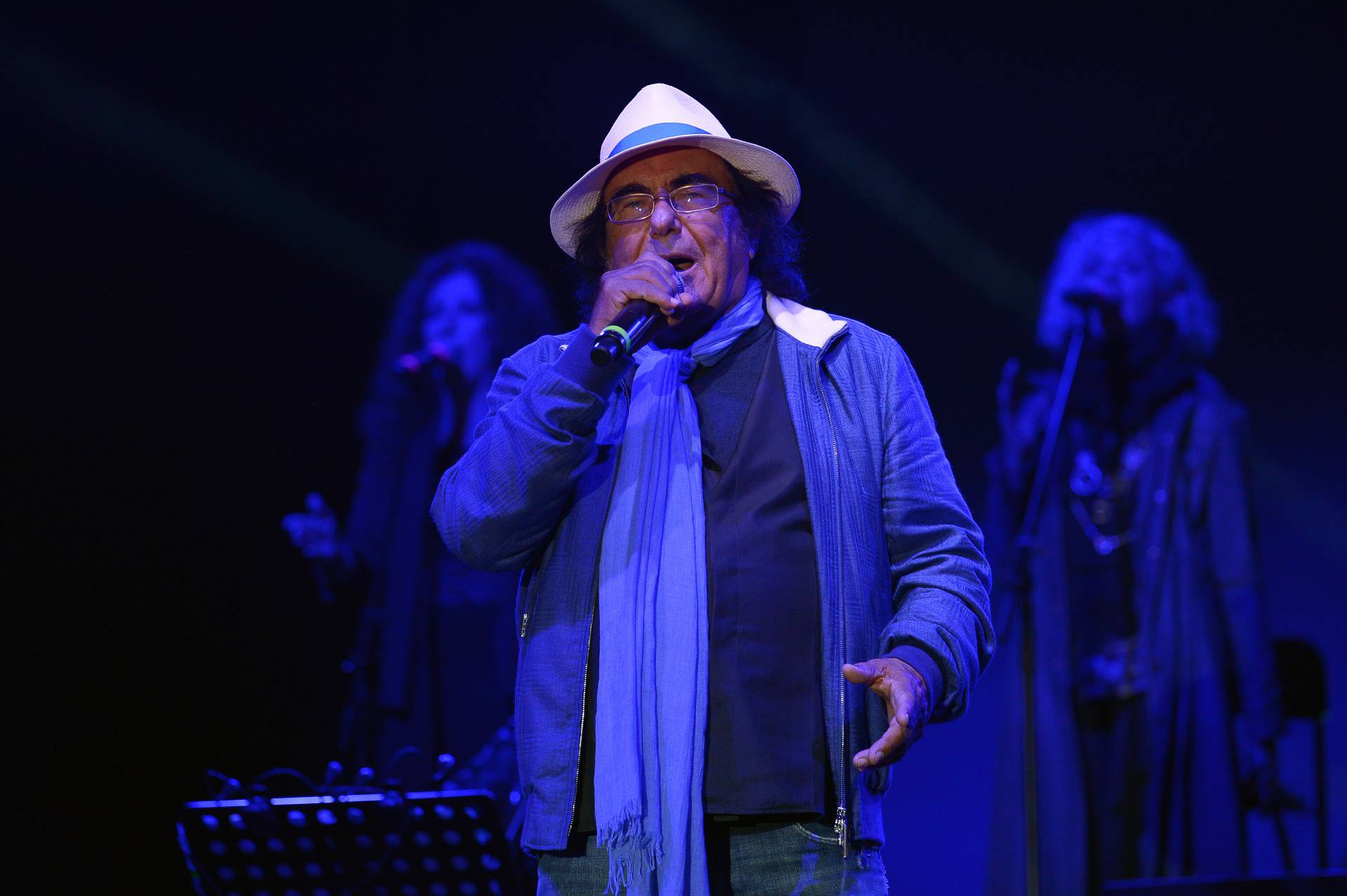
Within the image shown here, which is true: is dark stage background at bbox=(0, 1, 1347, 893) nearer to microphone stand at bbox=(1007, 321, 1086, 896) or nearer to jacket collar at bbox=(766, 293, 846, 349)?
microphone stand at bbox=(1007, 321, 1086, 896)

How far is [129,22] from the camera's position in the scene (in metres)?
3.53

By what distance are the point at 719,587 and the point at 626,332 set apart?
34cm

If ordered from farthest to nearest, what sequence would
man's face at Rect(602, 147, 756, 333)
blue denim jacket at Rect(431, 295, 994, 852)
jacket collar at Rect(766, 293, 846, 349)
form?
man's face at Rect(602, 147, 756, 333)
jacket collar at Rect(766, 293, 846, 349)
blue denim jacket at Rect(431, 295, 994, 852)

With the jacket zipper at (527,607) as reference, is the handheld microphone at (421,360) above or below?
above

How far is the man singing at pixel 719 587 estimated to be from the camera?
1428mm

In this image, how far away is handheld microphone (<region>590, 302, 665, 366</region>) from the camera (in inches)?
58.4

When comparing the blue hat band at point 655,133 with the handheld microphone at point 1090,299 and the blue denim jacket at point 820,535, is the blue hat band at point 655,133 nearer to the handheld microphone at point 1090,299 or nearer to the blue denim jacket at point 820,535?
the blue denim jacket at point 820,535

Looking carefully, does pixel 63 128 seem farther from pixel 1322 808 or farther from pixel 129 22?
pixel 1322 808

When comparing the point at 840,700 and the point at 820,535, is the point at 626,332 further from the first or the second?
the point at 840,700

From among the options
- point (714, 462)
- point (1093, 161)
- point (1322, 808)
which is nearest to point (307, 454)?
point (714, 462)

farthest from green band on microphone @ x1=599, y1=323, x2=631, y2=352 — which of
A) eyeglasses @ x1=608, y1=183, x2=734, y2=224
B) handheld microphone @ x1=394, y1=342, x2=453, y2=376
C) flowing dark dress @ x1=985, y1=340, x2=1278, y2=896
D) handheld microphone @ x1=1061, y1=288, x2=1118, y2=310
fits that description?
handheld microphone @ x1=1061, y1=288, x2=1118, y2=310

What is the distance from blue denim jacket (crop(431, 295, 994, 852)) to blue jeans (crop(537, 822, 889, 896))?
0.11 feet

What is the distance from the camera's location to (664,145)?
1917mm

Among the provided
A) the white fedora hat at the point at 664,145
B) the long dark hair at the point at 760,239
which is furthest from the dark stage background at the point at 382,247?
the white fedora hat at the point at 664,145
